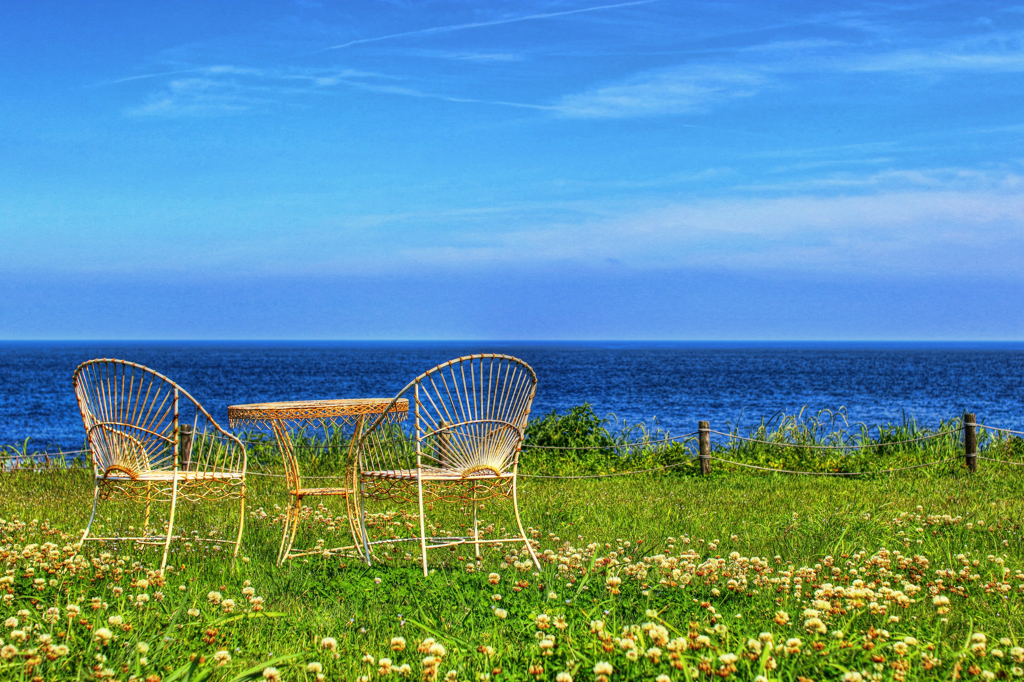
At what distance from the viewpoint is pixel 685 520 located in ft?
21.2

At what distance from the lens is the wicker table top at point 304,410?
5207 mm

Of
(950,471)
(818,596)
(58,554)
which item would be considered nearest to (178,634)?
(58,554)

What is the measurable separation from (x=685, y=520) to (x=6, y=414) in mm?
40252

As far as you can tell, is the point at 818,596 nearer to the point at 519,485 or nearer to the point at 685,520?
the point at 685,520

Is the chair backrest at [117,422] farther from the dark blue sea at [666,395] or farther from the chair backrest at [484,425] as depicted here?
the dark blue sea at [666,395]

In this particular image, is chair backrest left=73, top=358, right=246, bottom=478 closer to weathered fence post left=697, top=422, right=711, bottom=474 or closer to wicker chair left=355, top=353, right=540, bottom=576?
wicker chair left=355, top=353, right=540, bottom=576

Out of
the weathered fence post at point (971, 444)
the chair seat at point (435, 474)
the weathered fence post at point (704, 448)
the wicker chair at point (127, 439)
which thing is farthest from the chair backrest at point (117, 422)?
the weathered fence post at point (971, 444)

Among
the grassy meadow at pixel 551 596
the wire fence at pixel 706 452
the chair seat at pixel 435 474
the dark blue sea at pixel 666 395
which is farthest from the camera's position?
the dark blue sea at pixel 666 395

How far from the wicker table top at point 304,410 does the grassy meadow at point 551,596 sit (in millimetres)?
912

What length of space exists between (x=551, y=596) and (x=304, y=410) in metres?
2.48

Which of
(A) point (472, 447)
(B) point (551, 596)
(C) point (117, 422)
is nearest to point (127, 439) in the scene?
(C) point (117, 422)

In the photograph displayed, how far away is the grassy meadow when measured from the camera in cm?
276

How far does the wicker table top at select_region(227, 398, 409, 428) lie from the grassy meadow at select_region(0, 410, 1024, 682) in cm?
91

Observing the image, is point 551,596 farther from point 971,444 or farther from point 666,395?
point 666,395
